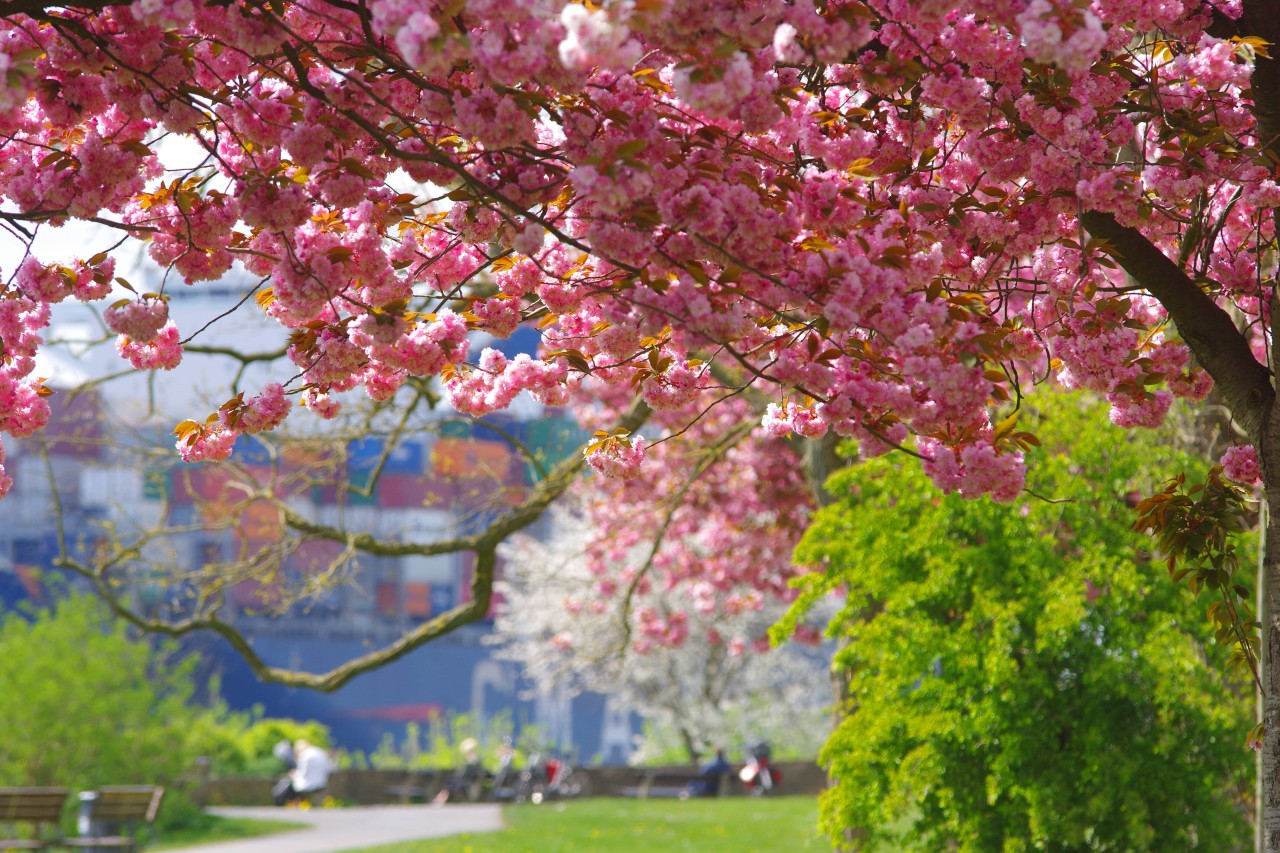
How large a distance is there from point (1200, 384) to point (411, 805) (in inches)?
628

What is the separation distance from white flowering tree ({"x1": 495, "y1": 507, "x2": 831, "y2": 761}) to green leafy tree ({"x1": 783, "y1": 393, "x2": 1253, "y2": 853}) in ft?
40.0

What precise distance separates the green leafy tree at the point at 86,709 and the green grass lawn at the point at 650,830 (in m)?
3.85

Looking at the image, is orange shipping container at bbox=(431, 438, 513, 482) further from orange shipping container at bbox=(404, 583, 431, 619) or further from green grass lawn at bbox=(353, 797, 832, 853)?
orange shipping container at bbox=(404, 583, 431, 619)

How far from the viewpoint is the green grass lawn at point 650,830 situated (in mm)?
11930

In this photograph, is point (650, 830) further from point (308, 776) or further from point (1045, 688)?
point (1045, 688)

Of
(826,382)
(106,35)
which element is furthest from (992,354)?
(106,35)

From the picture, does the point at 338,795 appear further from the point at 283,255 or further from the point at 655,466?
the point at 283,255

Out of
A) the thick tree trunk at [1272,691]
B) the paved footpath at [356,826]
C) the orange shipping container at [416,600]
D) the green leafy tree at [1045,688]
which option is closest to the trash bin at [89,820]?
the paved footpath at [356,826]

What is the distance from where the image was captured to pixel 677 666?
22547 millimetres

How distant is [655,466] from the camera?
44.0ft

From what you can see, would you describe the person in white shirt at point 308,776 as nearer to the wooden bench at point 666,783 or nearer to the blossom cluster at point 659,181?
the wooden bench at point 666,783

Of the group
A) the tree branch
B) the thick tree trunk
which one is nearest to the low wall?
the thick tree trunk

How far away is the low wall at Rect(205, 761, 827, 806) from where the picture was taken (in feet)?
59.5

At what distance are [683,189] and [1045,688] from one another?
439cm
